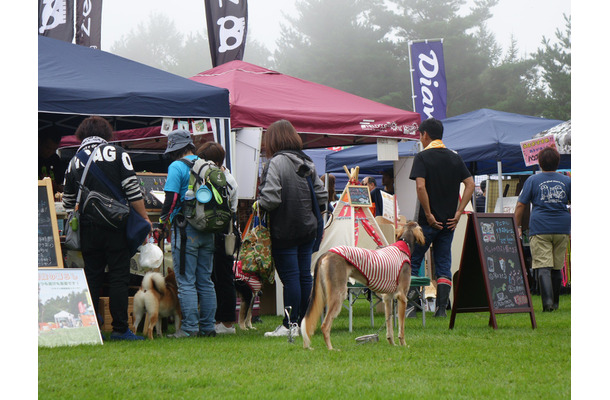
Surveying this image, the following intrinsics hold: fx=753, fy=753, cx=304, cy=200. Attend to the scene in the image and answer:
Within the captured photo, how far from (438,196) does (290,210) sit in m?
1.93

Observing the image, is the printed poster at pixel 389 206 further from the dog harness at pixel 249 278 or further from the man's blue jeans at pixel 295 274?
the man's blue jeans at pixel 295 274

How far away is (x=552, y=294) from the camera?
9.09 metres

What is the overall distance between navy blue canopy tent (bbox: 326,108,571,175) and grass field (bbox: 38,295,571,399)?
596 centimetres

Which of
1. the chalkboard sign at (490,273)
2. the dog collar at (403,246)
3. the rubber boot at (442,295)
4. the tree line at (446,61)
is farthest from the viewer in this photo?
the tree line at (446,61)

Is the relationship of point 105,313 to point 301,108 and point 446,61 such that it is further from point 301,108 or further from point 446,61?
point 446,61

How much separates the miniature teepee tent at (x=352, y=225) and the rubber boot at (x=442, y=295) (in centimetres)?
A: 99

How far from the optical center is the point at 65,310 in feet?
20.5

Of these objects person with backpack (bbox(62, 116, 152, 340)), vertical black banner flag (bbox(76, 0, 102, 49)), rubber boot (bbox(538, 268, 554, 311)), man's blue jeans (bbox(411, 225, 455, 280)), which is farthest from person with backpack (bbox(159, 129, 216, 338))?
vertical black banner flag (bbox(76, 0, 102, 49))

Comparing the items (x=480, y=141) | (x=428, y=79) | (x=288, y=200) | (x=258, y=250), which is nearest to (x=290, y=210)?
(x=288, y=200)

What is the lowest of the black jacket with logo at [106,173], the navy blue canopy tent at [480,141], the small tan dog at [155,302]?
the small tan dog at [155,302]

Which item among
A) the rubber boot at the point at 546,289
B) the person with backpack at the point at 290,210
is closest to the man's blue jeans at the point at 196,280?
the person with backpack at the point at 290,210

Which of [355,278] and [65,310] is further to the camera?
[65,310]

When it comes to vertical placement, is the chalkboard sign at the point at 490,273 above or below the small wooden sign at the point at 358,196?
below

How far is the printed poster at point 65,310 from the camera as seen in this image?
6.07m
